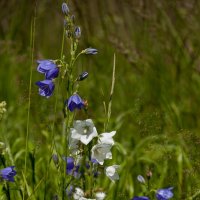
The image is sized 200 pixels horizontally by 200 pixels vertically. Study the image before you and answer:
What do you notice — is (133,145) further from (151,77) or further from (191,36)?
(191,36)

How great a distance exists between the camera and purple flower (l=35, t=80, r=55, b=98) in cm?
187

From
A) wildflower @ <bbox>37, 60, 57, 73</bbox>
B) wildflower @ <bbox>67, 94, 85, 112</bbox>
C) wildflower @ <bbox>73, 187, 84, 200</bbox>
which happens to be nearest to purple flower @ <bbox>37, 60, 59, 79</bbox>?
wildflower @ <bbox>37, 60, 57, 73</bbox>

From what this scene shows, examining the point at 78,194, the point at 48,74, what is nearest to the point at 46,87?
the point at 48,74

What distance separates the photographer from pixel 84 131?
1791mm

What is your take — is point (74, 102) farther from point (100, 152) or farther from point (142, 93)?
point (142, 93)

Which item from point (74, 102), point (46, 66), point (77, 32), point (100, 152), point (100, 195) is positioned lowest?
point (100, 195)

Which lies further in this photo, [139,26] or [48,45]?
[48,45]

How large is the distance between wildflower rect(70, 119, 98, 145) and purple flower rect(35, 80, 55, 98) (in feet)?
0.44

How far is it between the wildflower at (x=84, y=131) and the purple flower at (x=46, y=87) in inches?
5.2

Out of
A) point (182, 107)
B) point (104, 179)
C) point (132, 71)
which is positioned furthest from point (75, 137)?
point (132, 71)

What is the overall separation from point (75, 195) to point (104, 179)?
1.08 metres

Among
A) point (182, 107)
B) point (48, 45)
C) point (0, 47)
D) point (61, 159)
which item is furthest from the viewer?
point (48, 45)

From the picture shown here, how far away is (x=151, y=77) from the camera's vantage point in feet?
13.1

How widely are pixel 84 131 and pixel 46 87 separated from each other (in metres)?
0.20
